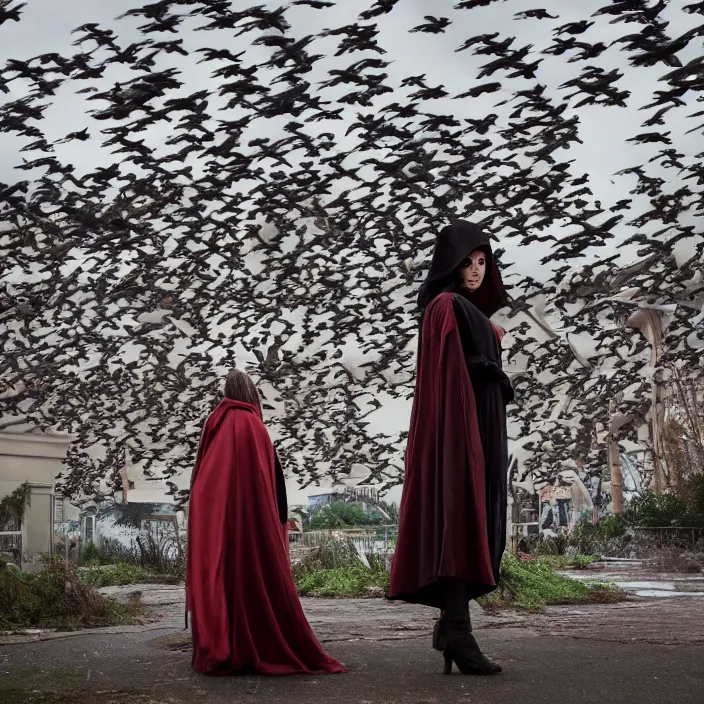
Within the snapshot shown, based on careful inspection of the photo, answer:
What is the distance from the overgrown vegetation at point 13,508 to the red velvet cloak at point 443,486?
9.58m

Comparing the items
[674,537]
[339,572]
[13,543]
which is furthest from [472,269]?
[674,537]

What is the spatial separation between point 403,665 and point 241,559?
952 mm

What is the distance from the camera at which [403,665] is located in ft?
15.4

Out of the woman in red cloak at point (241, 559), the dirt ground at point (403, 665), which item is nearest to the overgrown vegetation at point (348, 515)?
the dirt ground at point (403, 665)

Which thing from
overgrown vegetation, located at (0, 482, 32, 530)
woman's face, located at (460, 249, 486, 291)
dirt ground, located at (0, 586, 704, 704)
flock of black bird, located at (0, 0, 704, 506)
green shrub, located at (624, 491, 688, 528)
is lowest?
dirt ground, located at (0, 586, 704, 704)

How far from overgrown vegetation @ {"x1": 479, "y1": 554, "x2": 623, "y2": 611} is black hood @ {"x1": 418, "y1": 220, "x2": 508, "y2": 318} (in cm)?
422

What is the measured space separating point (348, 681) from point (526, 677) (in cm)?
74

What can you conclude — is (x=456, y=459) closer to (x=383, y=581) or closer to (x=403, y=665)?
(x=403, y=665)

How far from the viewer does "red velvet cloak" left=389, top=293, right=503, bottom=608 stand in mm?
4086

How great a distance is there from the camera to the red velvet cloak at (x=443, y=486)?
409 cm

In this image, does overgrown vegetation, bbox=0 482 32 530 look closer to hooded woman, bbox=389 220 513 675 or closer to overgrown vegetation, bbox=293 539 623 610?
overgrown vegetation, bbox=293 539 623 610

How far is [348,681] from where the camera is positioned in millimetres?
4207

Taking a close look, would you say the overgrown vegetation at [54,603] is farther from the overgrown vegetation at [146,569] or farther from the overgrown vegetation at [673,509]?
the overgrown vegetation at [673,509]

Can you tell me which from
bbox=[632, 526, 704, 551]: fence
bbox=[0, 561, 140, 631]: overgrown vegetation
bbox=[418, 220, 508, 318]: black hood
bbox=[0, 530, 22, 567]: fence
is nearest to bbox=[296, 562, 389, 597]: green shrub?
bbox=[0, 561, 140, 631]: overgrown vegetation
